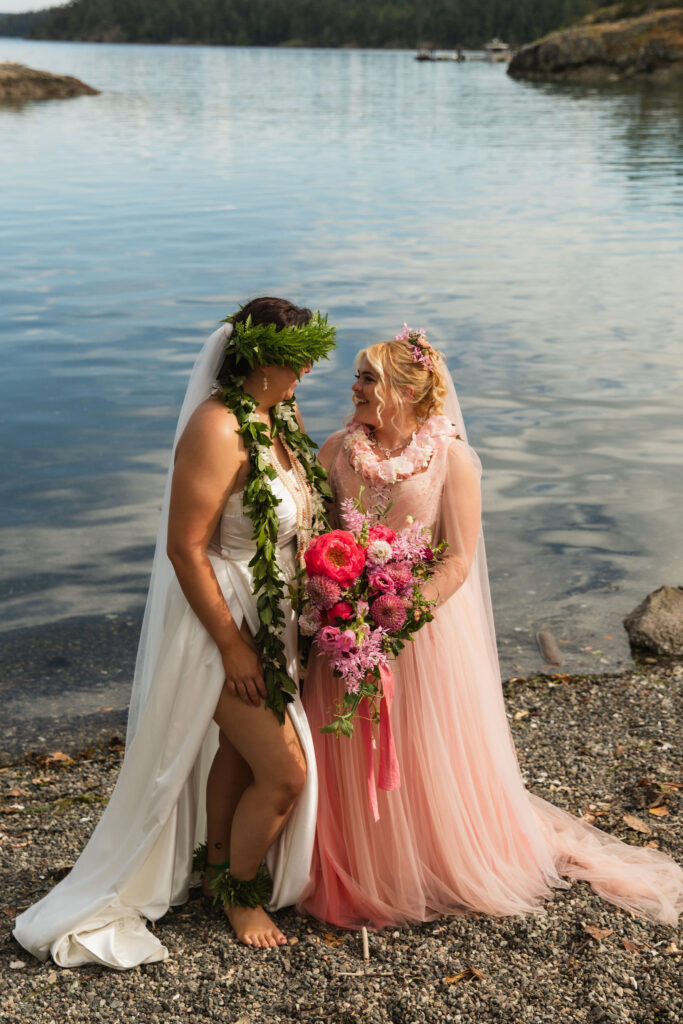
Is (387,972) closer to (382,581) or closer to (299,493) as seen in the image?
(382,581)

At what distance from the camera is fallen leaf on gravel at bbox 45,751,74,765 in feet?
23.7

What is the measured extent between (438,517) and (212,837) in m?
1.66

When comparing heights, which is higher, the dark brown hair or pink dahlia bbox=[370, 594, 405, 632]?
the dark brown hair

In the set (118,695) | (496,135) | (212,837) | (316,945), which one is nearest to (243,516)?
(212,837)

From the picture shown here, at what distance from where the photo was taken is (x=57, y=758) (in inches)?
290

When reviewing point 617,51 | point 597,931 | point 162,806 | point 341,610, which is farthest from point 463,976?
point 617,51

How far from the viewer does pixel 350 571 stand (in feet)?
13.7

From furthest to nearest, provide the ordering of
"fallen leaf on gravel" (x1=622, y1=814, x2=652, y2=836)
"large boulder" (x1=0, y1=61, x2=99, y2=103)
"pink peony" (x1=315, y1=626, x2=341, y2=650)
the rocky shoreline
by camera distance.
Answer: "large boulder" (x1=0, y1=61, x2=99, y2=103), "fallen leaf on gravel" (x1=622, y1=814, x2=652, y2=836), "pink peony" (x1=315, y1=626, x2=341, y2=650), the rocky shoreline

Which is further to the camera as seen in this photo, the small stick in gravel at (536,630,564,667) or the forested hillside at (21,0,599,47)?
the forested hillside at (21,0,599,47)

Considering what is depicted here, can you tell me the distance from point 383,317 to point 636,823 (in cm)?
1479

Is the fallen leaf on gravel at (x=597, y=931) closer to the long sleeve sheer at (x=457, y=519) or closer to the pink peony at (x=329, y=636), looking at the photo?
the long sleeve sheer at (x=457, y=519)

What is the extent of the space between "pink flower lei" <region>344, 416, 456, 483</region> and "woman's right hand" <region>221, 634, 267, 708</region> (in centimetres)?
89

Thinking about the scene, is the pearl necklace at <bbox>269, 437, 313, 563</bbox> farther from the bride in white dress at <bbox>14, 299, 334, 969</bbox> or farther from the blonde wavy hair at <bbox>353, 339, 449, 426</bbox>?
the blonde wavy hair at <bbox>353, 339, 449, 426</bbox>

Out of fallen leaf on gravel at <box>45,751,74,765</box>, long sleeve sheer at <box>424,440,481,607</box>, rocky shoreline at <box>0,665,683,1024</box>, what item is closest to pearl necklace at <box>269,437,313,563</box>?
long sleeve sheer at <box>424,440,481,607</box>
